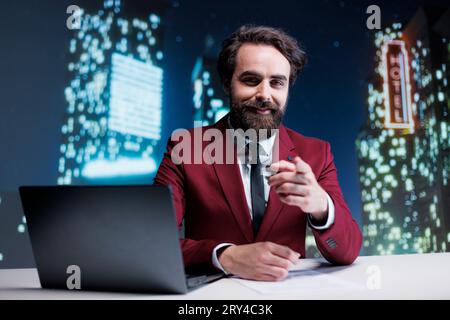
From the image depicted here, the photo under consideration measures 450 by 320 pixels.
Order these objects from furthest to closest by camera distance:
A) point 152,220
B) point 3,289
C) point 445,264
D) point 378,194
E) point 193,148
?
point 378,194 → point 193,148 → point 445,264 → point 3,289 → point 152,220

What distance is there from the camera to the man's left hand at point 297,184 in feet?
3.45

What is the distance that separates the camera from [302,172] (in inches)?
41.9

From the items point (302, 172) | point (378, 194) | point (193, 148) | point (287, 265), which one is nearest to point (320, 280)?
point (287, 265)

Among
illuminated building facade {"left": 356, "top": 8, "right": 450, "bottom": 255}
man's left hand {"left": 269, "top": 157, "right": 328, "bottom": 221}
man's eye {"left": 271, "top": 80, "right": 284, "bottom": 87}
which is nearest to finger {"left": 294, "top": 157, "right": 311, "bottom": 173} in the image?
man's left hand {"left": 269, "top": 157, "right": 328, "bottom": 221}

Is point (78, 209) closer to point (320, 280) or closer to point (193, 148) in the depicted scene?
point (320, 280)

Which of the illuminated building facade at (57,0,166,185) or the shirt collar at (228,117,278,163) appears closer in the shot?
the shirt collar at (228,117,278,163)

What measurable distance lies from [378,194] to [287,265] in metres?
42.0

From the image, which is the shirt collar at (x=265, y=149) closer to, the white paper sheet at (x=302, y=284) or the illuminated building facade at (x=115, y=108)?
the white paper sheet at (x=302, y=284)

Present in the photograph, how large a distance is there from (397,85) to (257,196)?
1377cm

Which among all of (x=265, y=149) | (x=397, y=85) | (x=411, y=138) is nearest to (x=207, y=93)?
(x=397, y=85)

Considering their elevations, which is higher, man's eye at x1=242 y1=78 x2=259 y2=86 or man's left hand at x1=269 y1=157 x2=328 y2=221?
man's eye at x1=242 y1=78 x2=259 y2=86

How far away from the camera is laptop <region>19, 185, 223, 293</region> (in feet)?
2.89

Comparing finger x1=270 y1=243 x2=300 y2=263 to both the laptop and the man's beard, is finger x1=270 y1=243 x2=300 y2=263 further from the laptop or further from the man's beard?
the man's beard

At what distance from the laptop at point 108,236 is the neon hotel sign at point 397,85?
14027 mm
